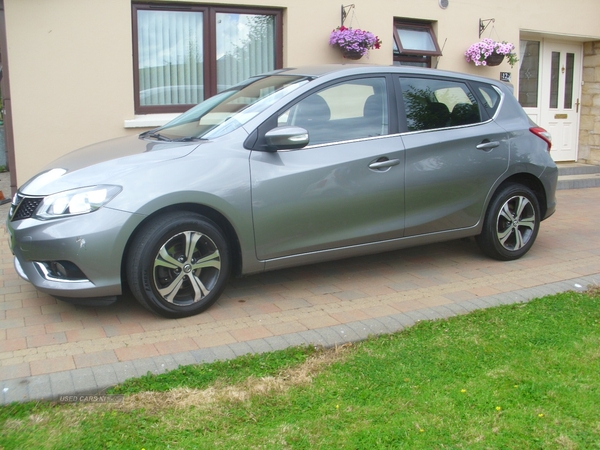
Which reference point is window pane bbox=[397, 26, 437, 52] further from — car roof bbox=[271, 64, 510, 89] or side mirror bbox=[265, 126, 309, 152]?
side mirror bbox=[265, 126, 309, 152]

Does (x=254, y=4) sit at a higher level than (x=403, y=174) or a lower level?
higher

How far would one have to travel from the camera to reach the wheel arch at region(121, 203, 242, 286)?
446 cm

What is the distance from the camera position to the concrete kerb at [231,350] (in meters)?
3.54

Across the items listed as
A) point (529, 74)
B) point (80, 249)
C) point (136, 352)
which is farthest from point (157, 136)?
point (529, 74)

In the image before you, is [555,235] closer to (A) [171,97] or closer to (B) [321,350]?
(B) [321,350]

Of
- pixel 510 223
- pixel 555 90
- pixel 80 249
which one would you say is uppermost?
pixel 555 90

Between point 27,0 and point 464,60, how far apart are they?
684 cm

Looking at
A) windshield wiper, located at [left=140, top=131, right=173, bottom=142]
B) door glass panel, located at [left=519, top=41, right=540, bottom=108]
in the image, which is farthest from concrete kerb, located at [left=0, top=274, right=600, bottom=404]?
door glass panel, located at [left=519, top=41, right=540, bottom=108]

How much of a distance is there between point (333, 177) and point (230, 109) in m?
1.01

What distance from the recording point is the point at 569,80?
13.4m

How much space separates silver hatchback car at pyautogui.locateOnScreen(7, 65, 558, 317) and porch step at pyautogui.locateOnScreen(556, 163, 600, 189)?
5.46 m

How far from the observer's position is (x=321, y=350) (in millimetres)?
4145

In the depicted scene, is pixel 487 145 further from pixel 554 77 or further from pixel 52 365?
pixel 554 77

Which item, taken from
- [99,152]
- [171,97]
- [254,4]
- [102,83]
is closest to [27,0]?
[102,83]
